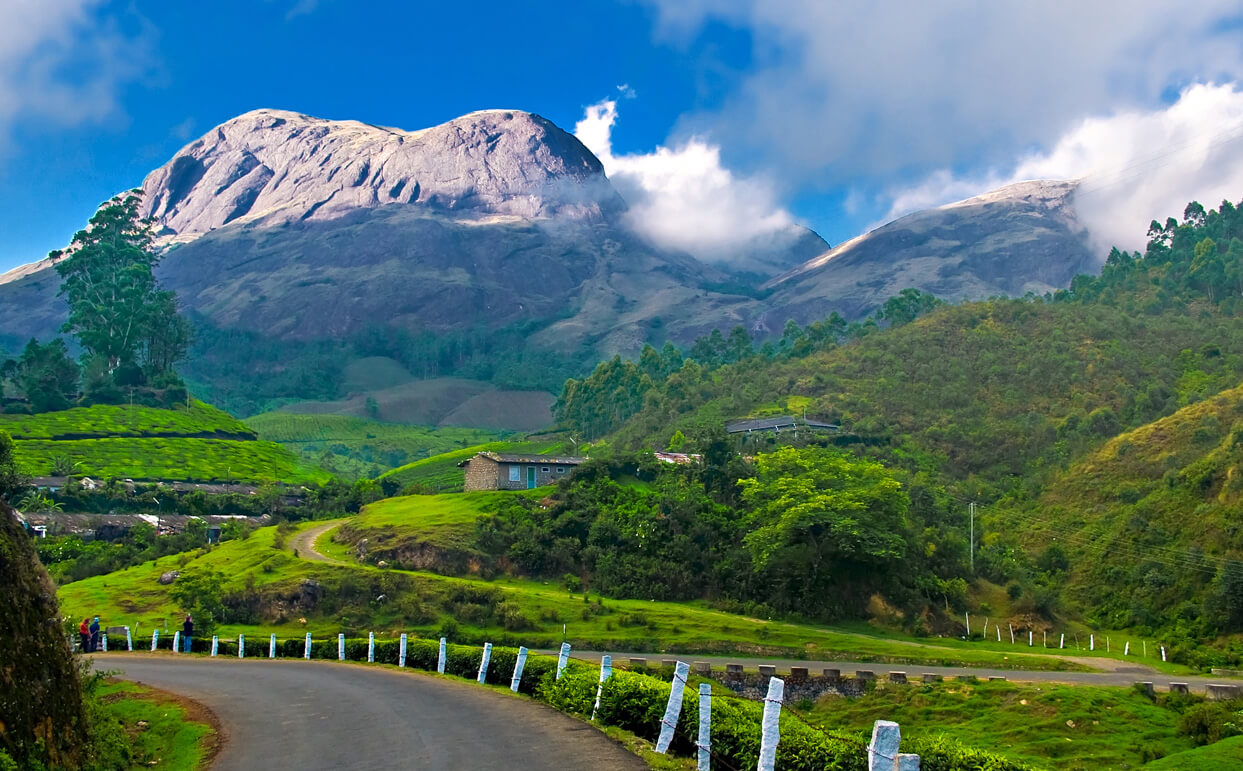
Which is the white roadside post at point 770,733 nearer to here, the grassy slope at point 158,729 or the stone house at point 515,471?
the grassy slope at point 158,729

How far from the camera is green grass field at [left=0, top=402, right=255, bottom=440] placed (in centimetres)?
9944

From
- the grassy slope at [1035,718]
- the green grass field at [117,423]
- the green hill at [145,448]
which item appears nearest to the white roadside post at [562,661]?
the grassy slope at [1035,718]

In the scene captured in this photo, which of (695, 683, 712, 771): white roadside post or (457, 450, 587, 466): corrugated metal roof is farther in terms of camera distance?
(457, 450, 587, 466): corrugated metal roof

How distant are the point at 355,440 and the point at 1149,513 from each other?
13608cm

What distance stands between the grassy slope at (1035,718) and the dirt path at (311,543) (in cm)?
3507

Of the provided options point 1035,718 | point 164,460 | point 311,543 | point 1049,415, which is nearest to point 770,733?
point 1035,718

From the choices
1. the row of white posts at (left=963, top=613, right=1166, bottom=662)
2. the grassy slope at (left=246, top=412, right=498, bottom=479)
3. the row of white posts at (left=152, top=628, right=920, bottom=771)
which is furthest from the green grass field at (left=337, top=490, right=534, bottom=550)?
the grassy slope at (left=246, top=412, right=498, bottom=479)

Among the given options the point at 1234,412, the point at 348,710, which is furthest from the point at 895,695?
the point at 1234,412

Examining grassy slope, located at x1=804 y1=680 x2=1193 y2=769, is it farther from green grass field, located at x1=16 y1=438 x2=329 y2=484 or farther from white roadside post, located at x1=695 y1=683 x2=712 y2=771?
green grass field, located at x1=16 y1=438 x2=329 y2=484

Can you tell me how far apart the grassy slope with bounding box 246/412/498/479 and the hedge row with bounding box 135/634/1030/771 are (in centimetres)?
11232

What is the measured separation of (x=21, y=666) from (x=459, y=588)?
127 feet

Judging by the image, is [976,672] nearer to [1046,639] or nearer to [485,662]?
[1046,639]

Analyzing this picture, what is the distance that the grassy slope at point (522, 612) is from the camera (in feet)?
151

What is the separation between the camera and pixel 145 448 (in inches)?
3994
